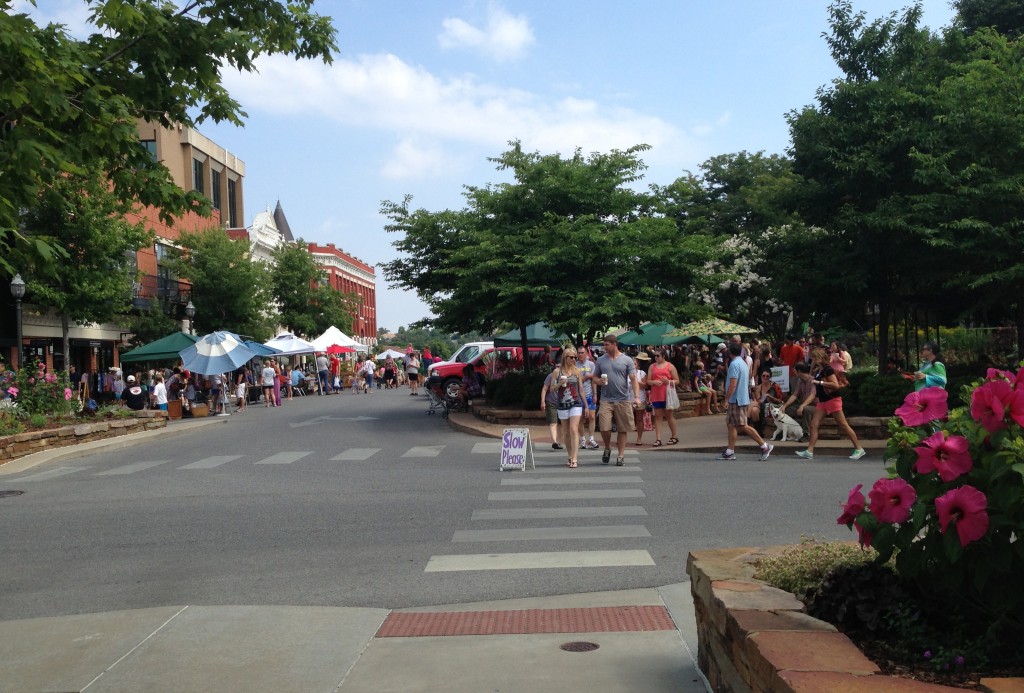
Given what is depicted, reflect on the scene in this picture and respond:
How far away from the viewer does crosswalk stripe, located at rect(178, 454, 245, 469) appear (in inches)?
643

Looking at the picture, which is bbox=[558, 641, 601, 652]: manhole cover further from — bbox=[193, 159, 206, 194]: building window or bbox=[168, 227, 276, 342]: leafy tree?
bbox=[193, 159, 206, 194]: building window

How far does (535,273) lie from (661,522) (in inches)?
538

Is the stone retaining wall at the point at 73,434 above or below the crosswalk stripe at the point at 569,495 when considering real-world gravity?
above

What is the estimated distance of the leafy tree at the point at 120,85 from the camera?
7695 millimetres

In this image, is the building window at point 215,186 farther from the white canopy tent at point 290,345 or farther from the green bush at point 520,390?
the green bush at point 520,390

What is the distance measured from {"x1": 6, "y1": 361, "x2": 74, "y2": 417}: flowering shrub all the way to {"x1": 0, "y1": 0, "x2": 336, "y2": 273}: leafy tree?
13.9 meters

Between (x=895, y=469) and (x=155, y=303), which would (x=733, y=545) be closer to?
(x=895, y=469)

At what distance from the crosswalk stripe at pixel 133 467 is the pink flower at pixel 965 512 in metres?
14.1

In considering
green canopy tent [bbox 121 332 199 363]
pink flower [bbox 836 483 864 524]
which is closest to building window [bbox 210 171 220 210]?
green canopy tent [bbox 121 332 199 363]

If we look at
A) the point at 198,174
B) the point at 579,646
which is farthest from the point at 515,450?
the point at 198,174

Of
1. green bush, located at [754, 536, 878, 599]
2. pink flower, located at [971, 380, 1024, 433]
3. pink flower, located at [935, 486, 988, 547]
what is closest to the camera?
pink flower, located at [935, 486, 988, 547]

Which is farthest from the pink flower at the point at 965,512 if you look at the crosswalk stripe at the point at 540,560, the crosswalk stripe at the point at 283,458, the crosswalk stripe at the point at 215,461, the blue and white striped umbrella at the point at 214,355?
the blue and white striped umbrella at the point at 214,355

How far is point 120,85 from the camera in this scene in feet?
30.9

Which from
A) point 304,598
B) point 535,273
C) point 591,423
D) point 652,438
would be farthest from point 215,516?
point 535,273
